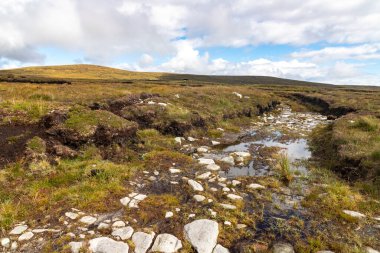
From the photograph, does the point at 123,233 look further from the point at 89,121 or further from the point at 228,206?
the point at 89,121

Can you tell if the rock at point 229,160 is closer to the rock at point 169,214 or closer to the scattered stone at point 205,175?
the scattered stone at point 205,175

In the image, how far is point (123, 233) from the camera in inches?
245

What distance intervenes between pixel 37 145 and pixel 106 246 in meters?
6.39

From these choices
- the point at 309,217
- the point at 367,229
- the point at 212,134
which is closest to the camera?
the point at 367,229

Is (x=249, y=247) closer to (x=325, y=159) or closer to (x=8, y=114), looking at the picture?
(x=325, y=159)

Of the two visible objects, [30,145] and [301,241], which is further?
[30,145]

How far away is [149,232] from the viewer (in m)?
6.31

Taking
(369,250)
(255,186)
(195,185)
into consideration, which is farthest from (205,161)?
(369,250)

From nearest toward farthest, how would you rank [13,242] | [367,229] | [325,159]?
1. [13,242]
2. [367,229]
3. [325,159]

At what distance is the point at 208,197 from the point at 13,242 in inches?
202

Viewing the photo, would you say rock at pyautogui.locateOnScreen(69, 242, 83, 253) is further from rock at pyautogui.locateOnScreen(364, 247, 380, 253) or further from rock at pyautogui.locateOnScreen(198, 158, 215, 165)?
rock at pyautogui.locateOnScreen(198, 158, 215, 165)

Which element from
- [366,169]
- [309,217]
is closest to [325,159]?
[366,169]

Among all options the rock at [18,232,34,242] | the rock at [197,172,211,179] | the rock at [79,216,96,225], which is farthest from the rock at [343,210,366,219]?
the rock at [18,232,34,242]

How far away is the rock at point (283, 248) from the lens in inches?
232
